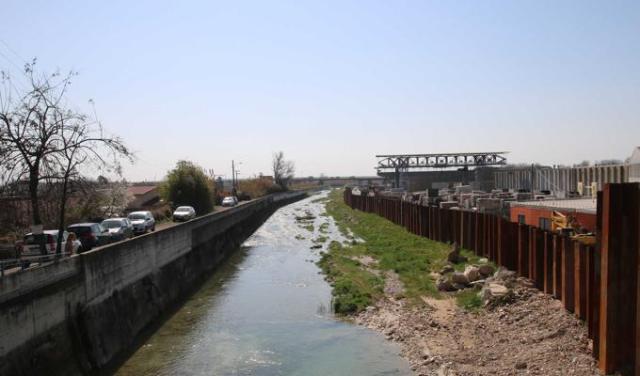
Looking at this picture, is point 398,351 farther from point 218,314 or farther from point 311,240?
point 311,240

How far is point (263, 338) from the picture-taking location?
67.1 feet

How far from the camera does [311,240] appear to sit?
55.8m

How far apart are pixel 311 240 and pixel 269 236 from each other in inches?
340

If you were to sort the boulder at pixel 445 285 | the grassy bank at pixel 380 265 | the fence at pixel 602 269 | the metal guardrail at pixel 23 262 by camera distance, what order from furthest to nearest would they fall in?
the grassy bank at pixel 380 265 < the boulder at pixel 445 285 < the metal guardrail at pixel 23 262 < the fence at pixel 602 269

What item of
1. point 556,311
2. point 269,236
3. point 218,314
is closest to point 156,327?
point 218,314

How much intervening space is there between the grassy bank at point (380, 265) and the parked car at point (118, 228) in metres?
11.6

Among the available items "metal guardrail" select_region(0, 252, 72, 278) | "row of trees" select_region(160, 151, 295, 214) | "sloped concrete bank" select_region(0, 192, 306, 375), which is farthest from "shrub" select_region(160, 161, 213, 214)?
"metal guardrail" select_region(0, 252, 72, 278)

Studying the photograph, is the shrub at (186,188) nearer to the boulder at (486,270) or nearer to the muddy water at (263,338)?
the muddy water at (263,338)

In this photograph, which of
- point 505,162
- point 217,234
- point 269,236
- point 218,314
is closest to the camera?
point 218,314

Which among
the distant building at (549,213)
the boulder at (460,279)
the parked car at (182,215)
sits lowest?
the boulder at (460,279)

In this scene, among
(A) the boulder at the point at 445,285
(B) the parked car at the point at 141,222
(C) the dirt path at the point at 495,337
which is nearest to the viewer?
(C) the dirt path at the point at 495,337

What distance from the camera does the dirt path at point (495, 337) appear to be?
13367 mm

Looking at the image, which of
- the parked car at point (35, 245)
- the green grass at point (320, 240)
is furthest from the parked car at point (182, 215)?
the parked car at point (35, 245)

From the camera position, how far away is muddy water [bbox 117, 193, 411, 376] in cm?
1714
